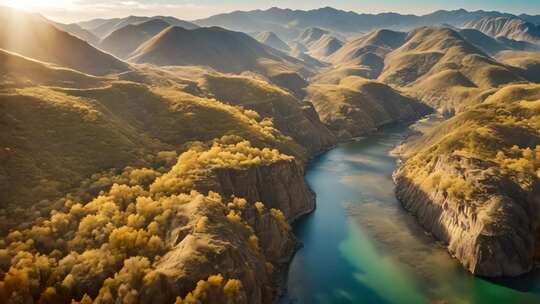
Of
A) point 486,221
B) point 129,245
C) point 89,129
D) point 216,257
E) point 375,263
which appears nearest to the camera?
point 216,257

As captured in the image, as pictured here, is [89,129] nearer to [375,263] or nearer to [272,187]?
[272,187]

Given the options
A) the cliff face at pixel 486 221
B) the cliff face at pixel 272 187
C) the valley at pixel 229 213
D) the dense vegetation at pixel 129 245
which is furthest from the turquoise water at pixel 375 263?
the dense vegetation at pixel 129 245

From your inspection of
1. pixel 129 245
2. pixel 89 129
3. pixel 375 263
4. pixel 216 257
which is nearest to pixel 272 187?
pixel 375 263

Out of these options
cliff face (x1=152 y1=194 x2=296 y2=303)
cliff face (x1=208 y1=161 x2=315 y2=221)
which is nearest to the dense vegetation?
cliff face (x1=152 y1=194 x2=296 y2=303)

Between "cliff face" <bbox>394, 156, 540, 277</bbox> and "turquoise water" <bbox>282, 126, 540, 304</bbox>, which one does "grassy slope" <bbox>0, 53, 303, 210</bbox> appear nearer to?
"turquoise water" <bbox>282, 126, 540, 304</bbox>

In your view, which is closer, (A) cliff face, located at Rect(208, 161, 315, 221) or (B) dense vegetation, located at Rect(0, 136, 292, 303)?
(B) dense vegetation, located at Rect(0, 136, 292, 303)

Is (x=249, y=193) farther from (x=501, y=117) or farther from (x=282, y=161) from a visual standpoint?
(x=501, y=117)

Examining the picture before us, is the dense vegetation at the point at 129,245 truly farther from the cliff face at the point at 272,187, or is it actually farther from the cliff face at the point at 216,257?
the cliff face at the point at 272,187
